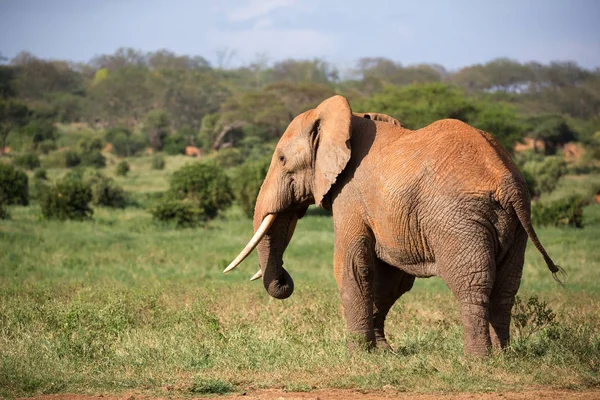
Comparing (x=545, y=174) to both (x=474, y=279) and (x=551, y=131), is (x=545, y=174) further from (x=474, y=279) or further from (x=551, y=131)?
(x=474, y=279)

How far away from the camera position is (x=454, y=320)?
32.9ft

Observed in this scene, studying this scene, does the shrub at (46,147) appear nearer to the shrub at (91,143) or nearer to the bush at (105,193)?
the shrub at (91,143)

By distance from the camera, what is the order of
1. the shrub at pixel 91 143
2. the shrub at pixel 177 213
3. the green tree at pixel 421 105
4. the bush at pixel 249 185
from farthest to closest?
the shrub at pixel 91 143, the green tree at pixel 421 105, the bush at pixel 249 185, the shrub at pixel 177 213

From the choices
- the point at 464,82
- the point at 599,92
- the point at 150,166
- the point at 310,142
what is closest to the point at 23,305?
the point at 310,142

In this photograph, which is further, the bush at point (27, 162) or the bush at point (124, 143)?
the bush at point (124, 143)

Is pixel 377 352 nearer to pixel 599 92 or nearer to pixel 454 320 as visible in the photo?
pixel 454 320

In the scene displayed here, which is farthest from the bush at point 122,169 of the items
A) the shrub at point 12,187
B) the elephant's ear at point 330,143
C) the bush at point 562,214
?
the elephant's ear at point 330,143

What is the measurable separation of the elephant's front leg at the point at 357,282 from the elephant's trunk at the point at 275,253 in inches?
31.8

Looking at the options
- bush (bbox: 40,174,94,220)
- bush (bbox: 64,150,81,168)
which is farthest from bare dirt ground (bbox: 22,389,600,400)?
bush (bbox: 64,150,81,168)

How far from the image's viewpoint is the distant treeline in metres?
39.5

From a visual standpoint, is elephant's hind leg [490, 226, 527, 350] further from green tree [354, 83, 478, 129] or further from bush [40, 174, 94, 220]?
green tree [354, 83, 478, 129]

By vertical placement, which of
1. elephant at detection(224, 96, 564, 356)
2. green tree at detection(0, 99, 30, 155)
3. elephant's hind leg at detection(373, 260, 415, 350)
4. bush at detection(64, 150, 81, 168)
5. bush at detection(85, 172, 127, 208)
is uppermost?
elephant at detection(224, 96, 564, 356)

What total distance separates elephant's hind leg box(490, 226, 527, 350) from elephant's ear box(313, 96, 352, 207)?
1.49 meters

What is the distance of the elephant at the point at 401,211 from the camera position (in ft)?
22.3
